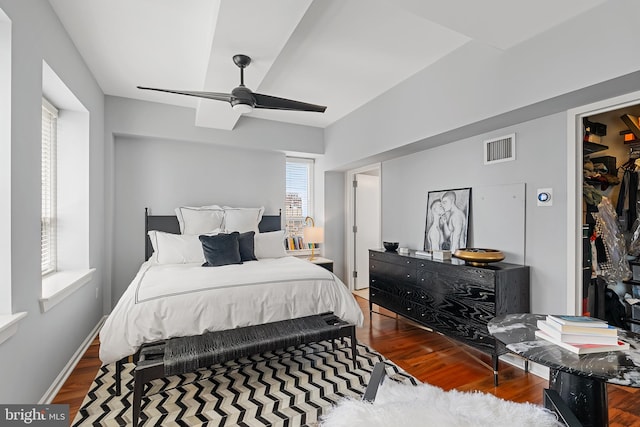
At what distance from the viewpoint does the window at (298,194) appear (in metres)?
5.24

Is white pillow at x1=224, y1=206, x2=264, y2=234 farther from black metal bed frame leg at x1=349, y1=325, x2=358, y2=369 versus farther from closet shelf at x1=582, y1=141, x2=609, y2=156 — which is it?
closet shelf at x1=582, y1=141, x2=609, y2=156

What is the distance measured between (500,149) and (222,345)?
284 centimetres

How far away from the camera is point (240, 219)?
4250 mm

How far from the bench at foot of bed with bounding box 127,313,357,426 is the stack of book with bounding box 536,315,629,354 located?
155cm

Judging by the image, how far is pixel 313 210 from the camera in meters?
5.43

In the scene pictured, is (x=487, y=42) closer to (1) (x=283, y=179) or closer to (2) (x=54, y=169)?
(1) (x=283, y=179)

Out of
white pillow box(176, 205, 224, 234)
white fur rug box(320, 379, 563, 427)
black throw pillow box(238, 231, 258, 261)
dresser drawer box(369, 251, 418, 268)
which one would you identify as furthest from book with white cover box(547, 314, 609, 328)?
white pillow box(176, 205, 224, 234)

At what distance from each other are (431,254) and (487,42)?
1910 millimetres

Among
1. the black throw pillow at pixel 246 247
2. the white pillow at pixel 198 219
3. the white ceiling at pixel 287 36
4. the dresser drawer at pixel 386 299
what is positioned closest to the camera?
the white ceiling at pixel 287 36

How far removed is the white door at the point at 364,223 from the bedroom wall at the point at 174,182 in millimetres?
1336

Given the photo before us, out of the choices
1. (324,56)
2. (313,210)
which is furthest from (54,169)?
(313,210)

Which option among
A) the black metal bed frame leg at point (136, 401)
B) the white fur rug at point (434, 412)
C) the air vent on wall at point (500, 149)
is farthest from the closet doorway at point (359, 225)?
the white fur rug at point (434, 412)

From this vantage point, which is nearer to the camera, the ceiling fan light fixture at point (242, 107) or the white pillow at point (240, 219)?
the ceiling fan light fixture at point (242, 107)

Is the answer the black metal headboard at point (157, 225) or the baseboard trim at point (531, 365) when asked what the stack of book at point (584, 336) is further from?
the black metal headboard at point (157, 225)
